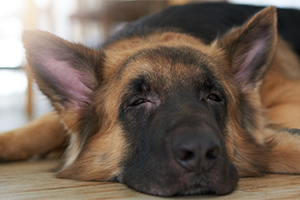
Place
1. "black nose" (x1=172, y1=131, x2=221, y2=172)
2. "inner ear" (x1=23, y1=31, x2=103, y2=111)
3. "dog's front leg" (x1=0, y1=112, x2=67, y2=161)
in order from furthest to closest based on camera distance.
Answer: "dog's front leg" (x1=0, y1=112, x2=67, y2=161)
"inner ear" (x1=23, y1=31, x2=103, y2=111)
"black nose" (x1=172, y1=131, x2=221, y2=172)

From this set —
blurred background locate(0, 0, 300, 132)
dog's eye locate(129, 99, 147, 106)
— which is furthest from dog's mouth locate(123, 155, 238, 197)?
blurred background locate(0, 0, 300, 132)

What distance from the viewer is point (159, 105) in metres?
1.52

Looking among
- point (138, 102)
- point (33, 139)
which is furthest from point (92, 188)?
point (33, 139)

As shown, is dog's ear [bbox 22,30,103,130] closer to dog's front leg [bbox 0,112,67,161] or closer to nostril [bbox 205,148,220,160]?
dog's front leg [bbox 0,112,67,161]

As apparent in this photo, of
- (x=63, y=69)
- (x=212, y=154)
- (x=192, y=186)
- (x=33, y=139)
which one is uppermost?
(x=63, y=69)

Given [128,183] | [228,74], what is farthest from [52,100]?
[228,74]

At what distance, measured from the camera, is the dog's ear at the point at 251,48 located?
195cm

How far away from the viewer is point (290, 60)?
311 cm

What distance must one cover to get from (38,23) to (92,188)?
7210mm

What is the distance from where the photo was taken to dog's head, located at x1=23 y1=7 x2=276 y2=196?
1.26 metres

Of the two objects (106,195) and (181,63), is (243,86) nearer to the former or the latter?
(181,63)

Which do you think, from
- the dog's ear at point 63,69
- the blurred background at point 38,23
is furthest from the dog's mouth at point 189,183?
the blurred background at point 38,23

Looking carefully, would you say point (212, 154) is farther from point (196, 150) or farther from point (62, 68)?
point (62, 68)

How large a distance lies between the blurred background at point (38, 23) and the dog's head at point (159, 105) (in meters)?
2.36
